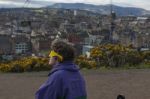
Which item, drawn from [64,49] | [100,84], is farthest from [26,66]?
[64,49]

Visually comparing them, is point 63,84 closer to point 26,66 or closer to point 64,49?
point 64,49

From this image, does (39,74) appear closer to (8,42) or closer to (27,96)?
(27,96)

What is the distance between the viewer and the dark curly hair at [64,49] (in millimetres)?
3961

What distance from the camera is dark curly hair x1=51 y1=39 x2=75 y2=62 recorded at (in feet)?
13.0

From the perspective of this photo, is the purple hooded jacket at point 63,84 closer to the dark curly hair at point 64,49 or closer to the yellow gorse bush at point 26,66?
the dark curly hair at point 64,49

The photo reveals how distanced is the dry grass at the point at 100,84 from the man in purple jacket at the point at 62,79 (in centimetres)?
487

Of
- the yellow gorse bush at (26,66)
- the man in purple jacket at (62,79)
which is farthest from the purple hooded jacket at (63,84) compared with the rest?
the yellow gorse bush at (26,66)

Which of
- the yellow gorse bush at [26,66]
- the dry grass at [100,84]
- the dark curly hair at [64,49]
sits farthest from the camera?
the yellow gorse bush at [26,66]

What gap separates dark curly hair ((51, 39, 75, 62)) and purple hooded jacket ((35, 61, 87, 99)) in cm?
5

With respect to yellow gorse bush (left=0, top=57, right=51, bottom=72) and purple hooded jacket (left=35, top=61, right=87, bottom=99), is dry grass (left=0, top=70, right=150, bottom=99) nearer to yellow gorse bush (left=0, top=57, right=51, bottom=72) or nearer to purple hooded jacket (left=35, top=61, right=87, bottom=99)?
yellow gorse bush (left=0, top=57, right=51, bottom=72)

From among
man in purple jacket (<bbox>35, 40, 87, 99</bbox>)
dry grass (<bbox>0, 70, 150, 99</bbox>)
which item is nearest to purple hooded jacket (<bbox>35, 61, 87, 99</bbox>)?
man in purple jacket (<bbox>35, 40, 87, 99</bbox>)

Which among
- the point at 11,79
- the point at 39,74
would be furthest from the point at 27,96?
the point at 39,74

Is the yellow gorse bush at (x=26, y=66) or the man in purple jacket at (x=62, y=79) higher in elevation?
the man in purple jacket at (x=62, y=79)

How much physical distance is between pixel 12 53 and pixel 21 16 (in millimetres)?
3712
